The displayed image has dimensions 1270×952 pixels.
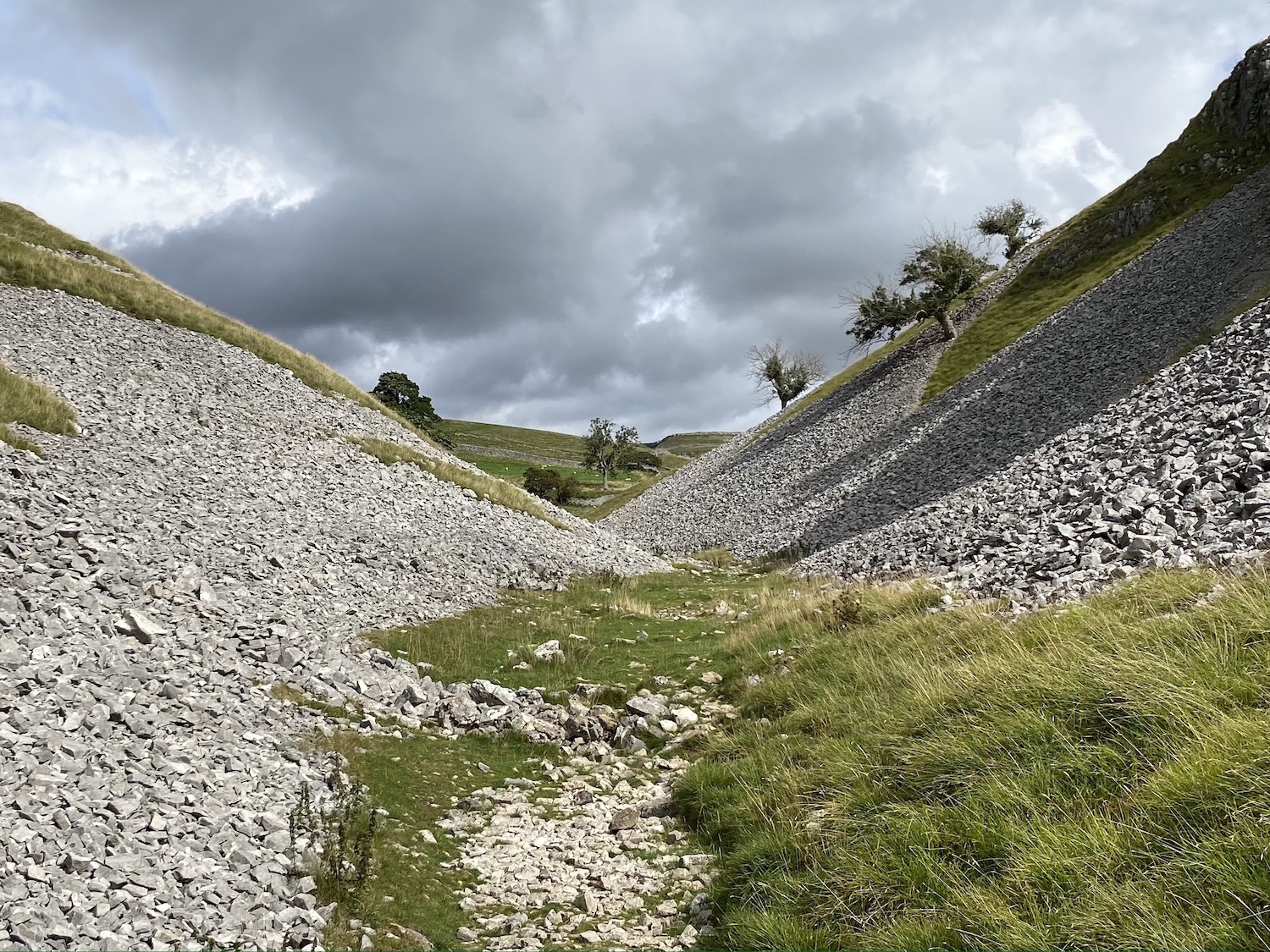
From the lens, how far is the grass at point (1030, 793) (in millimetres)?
5285

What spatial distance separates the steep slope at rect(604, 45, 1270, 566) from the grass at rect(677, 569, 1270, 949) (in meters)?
24.4

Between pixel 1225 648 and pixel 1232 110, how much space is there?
69957 millimetres

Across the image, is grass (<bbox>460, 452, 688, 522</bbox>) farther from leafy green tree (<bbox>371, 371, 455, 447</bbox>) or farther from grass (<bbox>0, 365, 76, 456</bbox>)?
grass (<bbox>0, 365, 76, 456</bbox>)

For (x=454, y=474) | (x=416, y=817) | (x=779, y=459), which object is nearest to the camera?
(x=416, y=817)

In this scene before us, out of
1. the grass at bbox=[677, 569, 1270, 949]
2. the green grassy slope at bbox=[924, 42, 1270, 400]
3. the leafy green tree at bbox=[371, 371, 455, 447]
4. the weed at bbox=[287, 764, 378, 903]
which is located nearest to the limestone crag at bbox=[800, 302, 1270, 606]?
the grass at bbox=[677, 569, 1270, 949]

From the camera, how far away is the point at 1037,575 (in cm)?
1356

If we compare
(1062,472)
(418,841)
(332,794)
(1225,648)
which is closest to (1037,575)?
(1225,648)

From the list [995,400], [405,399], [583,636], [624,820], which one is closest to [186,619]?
[624,820]

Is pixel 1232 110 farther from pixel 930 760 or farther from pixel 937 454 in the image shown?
pixel 930 760

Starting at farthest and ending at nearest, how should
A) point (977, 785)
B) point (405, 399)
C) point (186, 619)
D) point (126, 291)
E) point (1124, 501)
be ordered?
point (405, 399) < point (126, 291) < point (1124, 501) < point (186, 619) < point (977, 785)

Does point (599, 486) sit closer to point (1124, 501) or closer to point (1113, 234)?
point (1113, 234)

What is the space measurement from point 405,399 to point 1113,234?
263 feet

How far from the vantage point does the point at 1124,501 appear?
15109mm

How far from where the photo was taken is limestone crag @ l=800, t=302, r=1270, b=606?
40.4ft
